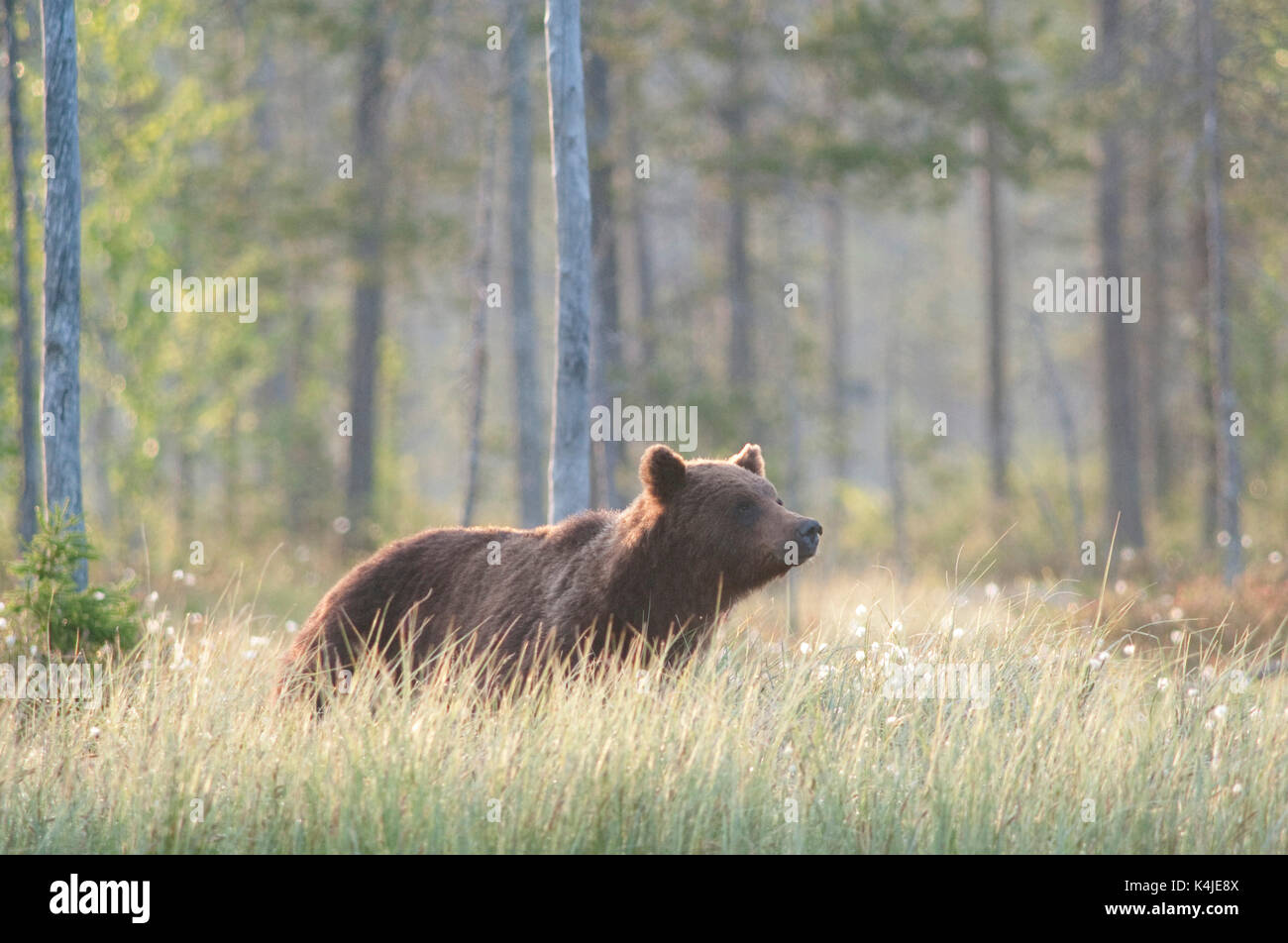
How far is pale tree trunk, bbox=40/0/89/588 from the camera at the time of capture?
9766mm

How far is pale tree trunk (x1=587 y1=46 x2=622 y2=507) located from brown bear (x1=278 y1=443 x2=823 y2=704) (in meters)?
7.24

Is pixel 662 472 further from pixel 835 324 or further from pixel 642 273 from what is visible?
pixel 835 324

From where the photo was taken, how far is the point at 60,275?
32.2 feet

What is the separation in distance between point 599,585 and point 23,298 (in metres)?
7.51

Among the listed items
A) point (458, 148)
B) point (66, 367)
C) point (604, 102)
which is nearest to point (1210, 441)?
point (604, 102)

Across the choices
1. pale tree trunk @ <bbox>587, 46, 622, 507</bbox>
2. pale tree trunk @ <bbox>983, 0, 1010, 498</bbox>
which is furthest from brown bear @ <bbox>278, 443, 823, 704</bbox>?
pale tree trunk @ <bbox>983, 0, 1010, 498</bbox>

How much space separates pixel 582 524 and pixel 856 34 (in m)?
13.3

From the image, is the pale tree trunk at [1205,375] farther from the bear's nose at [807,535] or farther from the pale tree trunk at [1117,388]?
the bear's nose at [807,535]

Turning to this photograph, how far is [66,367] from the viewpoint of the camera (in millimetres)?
9781

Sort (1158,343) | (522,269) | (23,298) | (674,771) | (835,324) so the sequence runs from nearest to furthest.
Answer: (674,771), (23,298), (522,269), (1158,343), (835,324)

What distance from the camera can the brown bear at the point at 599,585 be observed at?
286 inches

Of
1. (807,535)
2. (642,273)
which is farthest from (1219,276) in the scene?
(642,273)

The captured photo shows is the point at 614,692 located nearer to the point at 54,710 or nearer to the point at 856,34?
the point at 54,710

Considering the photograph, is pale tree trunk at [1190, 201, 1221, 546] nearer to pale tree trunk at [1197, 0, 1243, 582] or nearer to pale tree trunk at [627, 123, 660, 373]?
pale tree trunk at [1197, 0, 1243, 582]
